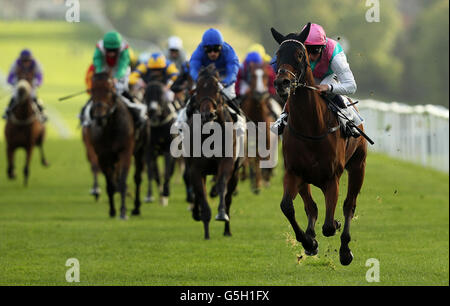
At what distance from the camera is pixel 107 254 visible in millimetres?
12938

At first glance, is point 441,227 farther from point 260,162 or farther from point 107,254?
point 107,254

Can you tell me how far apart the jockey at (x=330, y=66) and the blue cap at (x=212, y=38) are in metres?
3.90

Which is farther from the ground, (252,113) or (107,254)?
(252,113)

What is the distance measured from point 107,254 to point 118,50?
376cm

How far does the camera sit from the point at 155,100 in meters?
17.7

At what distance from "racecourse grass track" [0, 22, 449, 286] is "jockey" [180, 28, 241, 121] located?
1.66 meters

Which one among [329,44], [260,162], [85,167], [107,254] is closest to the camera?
[329,44]

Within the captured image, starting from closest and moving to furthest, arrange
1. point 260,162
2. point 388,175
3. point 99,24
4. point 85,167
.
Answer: point 260,162 → point 388,175 → point 85,167 → point 99,24

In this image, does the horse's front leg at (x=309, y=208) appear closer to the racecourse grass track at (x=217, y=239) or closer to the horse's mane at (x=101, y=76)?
the racecourse grass track at (x=217, y=239)

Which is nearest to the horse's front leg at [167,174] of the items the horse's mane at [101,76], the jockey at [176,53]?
the horse's mane at [101,76]

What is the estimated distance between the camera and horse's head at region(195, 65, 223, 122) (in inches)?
474

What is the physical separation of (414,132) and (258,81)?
819 centimetres
